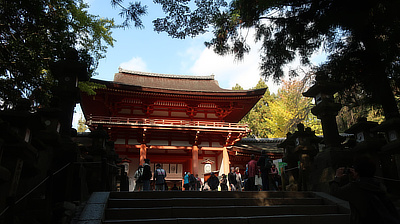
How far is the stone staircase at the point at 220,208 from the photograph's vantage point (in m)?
4.66

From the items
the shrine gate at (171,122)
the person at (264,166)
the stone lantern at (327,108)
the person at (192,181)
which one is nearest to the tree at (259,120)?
the shrine gate at (171,122)

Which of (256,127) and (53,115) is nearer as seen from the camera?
(53,115)

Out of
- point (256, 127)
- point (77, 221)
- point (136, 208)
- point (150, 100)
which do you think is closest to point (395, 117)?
point (136, 208)

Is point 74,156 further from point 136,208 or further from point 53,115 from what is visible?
point 136,208

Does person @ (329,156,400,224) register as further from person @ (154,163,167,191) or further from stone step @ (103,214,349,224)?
person @ (154,163,167,191)

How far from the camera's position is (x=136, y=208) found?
4898mm

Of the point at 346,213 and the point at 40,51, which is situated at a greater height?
the point at 40,51

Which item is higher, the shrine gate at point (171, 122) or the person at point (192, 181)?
the shrine gate at point (171, 122)

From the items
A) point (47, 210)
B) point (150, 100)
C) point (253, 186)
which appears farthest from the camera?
point (150, 100)

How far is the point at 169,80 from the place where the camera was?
23719mm

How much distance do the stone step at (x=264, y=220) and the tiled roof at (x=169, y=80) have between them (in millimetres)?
17253

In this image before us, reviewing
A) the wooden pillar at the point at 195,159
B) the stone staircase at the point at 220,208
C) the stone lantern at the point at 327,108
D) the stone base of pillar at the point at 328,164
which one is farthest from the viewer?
the wooden pillar at the point at 195,159

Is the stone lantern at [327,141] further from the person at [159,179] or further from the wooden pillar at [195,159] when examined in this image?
the wooden pillar at [195,159]

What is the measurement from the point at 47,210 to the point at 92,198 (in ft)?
4.99
